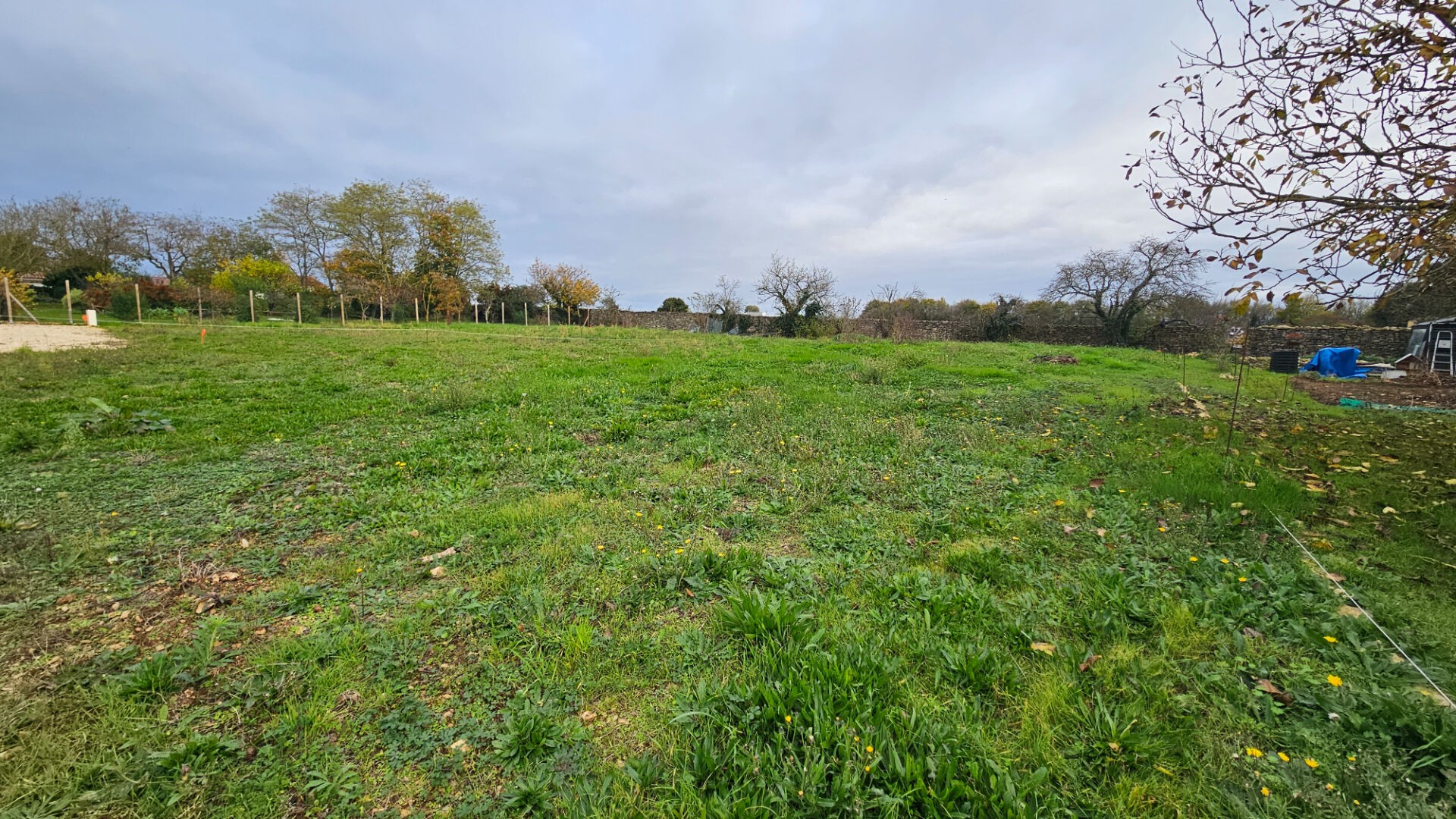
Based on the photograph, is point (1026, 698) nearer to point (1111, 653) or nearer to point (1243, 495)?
point (1111, 653)

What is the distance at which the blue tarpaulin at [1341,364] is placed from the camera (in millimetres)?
12742

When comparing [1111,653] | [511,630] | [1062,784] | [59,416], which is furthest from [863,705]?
[59,416]

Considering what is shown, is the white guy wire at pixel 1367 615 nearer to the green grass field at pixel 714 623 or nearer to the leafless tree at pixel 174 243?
the green grass field at pixel 714 623

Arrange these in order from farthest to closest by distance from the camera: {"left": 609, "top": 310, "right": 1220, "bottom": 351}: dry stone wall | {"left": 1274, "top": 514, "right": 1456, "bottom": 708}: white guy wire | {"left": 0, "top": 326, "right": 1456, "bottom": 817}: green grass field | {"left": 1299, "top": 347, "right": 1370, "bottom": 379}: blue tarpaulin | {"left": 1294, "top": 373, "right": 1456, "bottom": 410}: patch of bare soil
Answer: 1. {"left": 609, "top": 310, "right": 1220, "bottom": 351}: dry stone wall
2. {"left": 1299, "top": 347, "right": 1370, "bottom": 379}: blue tarpaulin
3. {"left": 1294, "top": 373, "right": 1456, "bottom": 410}: patch of bare soil
4. {"left": 1274, "top": 514, "right": 1456, "bottom": 708}: white guy wire
5. {"left": 0, "top": 326, "right": 1456, "bottom": 817}: green grass field

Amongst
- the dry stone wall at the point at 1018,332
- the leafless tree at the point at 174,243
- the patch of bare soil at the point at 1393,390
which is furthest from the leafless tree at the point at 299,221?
the patch of bare soil at the point at 1393,390

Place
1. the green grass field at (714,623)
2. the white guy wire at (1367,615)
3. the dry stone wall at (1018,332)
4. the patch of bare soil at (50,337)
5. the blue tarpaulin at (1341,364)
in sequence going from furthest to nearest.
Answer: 1. the dry stone wall at (1018,332)
2. the blue tarpaulin at (1341,364)
3. the patch of bare soil at (50,337)
4. the white guy wire at (1367,615)
5. the green grass field at (714,623)

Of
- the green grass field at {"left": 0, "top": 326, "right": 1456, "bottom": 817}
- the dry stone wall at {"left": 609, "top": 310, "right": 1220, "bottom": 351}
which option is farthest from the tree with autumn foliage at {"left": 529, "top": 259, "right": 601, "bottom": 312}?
the green grass field at {"left": 0, "top": 326, "right": 1456, "bottom": 817}

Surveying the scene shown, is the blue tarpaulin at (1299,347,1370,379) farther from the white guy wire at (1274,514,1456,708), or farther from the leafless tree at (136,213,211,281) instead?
the leafless tree at (136,213,211,281)

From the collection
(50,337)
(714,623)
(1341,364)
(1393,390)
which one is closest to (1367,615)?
(714,623)

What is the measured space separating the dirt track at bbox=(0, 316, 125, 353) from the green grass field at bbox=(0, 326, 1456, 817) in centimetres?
860

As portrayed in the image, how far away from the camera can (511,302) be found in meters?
33.5

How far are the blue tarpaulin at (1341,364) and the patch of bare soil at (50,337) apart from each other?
2783 centimetres

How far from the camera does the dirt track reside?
10.8 metres

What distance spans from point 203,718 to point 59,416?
5.92 m
